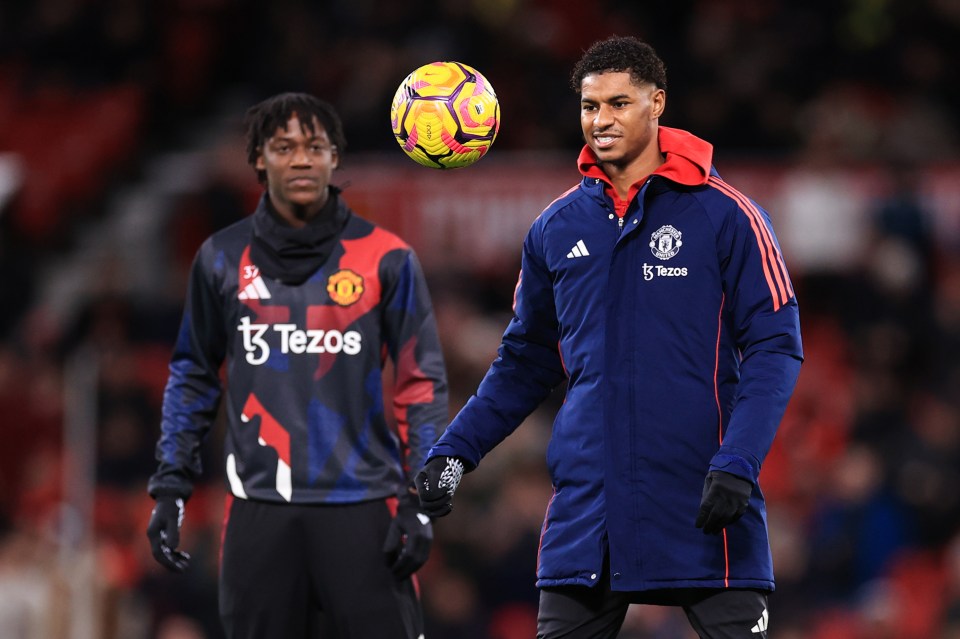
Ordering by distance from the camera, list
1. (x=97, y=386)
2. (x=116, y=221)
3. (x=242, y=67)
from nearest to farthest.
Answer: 1. (x=97, y=386)
2. (x=116, y=221)
3. (x=242, y=67)

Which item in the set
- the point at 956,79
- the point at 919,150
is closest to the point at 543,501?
the point at 919,150

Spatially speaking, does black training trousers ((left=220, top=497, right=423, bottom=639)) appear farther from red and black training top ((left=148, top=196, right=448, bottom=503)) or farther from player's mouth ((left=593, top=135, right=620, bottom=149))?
player's mouth ((left=593, top=135, right=620, bottom=149))

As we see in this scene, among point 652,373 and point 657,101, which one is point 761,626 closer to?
point 652,373

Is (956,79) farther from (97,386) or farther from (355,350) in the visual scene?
(355,350)

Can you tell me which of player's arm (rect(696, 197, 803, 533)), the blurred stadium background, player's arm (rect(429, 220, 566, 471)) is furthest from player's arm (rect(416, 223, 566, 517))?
the blurred stadium background

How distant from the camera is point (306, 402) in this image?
227 inches

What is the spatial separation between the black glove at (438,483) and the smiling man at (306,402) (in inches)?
25.1

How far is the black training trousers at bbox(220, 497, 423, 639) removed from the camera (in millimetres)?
5660

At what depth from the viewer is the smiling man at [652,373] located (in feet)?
15.3

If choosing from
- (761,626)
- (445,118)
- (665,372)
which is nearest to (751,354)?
(665,372)

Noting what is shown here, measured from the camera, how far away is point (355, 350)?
5.83m

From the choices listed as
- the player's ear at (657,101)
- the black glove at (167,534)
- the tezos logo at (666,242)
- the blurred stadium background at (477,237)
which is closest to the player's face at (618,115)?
the player's ear at (657,101)

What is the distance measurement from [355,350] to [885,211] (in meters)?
6.12

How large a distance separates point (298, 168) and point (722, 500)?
7.25 feet
